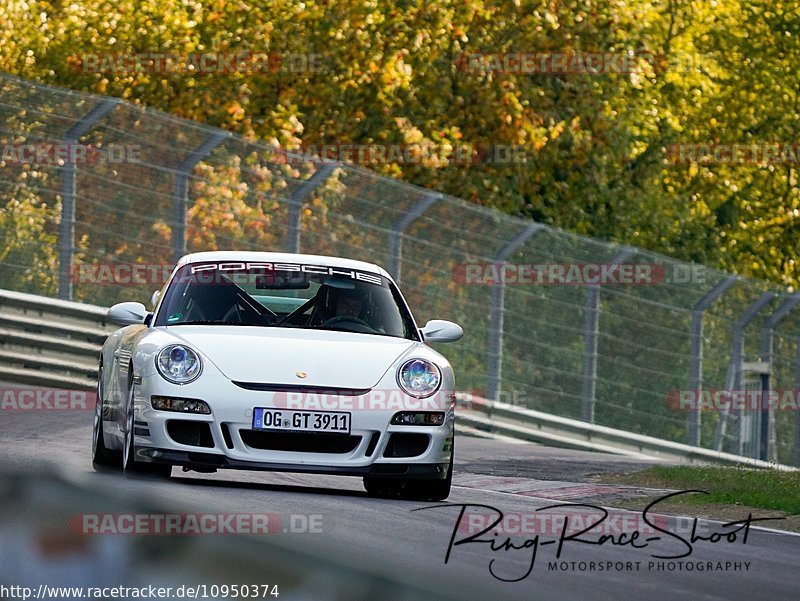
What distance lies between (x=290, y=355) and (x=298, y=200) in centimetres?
801

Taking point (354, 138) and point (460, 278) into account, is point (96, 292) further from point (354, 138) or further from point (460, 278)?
point (354, 138)

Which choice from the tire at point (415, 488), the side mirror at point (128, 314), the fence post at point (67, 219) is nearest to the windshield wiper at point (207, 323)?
the side mirror at point (128, 314)

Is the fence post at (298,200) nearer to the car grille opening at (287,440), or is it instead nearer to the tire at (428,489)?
the tire at (428,489)

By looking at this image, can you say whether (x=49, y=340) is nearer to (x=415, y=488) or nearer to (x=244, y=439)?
(x=415, y=488)

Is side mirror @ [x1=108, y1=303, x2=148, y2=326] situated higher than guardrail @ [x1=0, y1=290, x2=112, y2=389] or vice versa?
side mirror @ [x1=108, y1=303, x2=148, y2=326]

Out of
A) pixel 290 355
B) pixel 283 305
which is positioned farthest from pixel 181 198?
pixel 290 355

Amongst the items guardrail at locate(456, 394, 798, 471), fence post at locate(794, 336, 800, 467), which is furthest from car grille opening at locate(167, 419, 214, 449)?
fence post at locate(794, 336, 800, 467)

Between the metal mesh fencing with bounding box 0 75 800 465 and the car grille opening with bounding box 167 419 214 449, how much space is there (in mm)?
7810

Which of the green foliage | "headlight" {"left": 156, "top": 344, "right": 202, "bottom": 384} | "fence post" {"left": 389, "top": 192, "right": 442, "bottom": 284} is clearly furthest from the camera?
the green foliage

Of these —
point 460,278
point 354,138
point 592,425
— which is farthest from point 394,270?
point 354,138

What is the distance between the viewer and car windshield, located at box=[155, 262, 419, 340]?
10.2 metres

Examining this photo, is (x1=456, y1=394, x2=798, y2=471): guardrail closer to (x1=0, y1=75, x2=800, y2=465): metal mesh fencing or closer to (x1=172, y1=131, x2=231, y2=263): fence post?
(x1=0, y1=75, x2=800, y2=465): metal mesh fencing

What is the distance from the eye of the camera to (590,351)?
1828cm

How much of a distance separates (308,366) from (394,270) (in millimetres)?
8440
